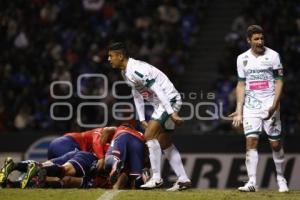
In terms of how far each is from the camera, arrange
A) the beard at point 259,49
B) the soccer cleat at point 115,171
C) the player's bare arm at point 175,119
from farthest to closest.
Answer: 1. the soccer cleat at point 115,171
2. the beard at point 259,49
3. the player's bare arm at point 175,119

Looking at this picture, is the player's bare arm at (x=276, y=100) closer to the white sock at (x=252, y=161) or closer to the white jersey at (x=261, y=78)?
the white jersey at (x=261, y=78)

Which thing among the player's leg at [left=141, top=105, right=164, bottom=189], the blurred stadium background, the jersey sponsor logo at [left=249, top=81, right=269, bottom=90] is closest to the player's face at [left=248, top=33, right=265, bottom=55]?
the jersey sponsor logo at [left=249, top=81, right=269, bottom=90]

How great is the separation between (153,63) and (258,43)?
8595mm

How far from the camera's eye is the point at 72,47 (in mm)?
22375

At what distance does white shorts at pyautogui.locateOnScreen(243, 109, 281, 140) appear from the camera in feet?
40.9

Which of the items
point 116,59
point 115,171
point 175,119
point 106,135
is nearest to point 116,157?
point 115,171

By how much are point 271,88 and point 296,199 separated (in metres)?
1.93

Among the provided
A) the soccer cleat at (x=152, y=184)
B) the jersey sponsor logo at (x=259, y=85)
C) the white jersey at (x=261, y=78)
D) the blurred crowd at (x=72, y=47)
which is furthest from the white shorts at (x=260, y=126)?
the blurred crowd at (x=72, y=47)

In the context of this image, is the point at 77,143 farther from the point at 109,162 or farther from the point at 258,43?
the point at 258,43

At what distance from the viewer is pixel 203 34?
23.0 m

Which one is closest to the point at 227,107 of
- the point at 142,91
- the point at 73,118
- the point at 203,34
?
the point at 73,118

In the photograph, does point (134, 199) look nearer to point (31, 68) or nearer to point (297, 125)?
point (297, 125)

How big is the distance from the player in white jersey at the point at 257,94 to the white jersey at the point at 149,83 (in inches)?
38.0

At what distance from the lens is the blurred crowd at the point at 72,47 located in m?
19.6
